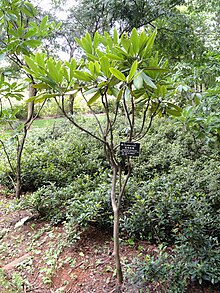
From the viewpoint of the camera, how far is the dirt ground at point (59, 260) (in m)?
1.43

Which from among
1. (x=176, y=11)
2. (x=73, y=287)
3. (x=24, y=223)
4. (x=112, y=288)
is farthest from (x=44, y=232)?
(x=176, y=11)

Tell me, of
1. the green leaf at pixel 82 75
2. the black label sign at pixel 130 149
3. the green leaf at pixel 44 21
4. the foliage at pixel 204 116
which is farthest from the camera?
the green leaf at pixel 44 21

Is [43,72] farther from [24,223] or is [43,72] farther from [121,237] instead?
[24,223]

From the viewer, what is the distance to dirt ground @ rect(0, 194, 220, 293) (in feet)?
4.68

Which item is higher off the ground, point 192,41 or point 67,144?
point 192,41

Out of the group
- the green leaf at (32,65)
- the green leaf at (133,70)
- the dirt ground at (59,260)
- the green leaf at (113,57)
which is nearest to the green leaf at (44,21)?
the green leaf at (32,65)

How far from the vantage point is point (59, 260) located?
A: 165cm

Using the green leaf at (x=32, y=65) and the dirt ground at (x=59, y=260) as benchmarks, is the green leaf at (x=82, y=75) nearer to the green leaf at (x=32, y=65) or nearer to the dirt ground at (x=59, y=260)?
the green leaf at (x=32, y=65)

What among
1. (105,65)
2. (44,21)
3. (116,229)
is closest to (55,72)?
(105,65)

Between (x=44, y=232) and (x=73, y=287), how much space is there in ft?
2.16

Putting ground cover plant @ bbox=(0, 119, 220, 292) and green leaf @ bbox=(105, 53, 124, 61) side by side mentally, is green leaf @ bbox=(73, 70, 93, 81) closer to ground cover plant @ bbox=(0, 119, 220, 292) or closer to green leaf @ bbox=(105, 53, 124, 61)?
green leaf @ bbox=(105, 53, 124, 61)

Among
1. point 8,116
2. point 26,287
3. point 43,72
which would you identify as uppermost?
point 43,72

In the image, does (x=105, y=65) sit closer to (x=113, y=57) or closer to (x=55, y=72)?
(x=113, y=57)

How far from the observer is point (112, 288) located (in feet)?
4.50
